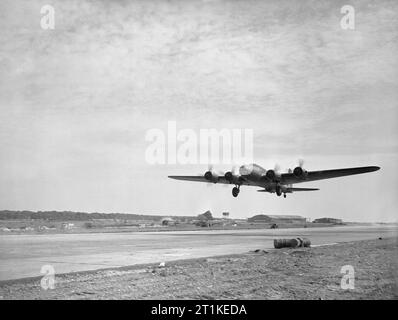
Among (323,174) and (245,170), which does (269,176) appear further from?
(323,174)

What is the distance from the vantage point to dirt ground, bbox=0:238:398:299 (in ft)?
36.4

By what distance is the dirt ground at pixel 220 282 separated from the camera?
11.1 metres

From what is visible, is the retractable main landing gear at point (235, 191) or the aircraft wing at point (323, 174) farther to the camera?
the aircraft wing at point (323, 174)

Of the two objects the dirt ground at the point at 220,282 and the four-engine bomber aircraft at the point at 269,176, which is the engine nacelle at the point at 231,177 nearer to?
the four-engine bomber aircraft at the point at 269,176

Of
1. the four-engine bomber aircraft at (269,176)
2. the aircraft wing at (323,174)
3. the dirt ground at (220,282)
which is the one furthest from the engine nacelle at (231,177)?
the dirt ground at (220,282)

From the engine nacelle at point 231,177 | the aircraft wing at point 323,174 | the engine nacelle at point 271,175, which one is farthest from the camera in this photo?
the aircraft wing at point 323,174

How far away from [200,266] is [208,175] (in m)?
31.4

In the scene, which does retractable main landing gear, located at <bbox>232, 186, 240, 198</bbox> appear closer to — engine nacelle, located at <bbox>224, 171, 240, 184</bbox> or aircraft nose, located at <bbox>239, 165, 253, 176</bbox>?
engine nacelle, located at <bbox>224, 171, 240, 184</bbox>

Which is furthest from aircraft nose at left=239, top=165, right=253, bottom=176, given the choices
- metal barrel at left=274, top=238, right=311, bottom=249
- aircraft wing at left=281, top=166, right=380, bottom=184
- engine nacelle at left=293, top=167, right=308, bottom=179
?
metal barrel at left=274, top=238, right=311, bottom=249

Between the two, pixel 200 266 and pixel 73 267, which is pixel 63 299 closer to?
pixel 73 267

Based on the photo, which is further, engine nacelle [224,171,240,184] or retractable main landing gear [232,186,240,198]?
retractable main landing gear [232,186,240,198]

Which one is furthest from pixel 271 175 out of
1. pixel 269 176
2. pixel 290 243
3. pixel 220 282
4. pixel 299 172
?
pixel 220 282

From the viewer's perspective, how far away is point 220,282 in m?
12.9

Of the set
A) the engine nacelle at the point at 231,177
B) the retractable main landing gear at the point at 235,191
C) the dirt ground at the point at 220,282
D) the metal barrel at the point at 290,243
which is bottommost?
the metal barrel at the point at 290,243
